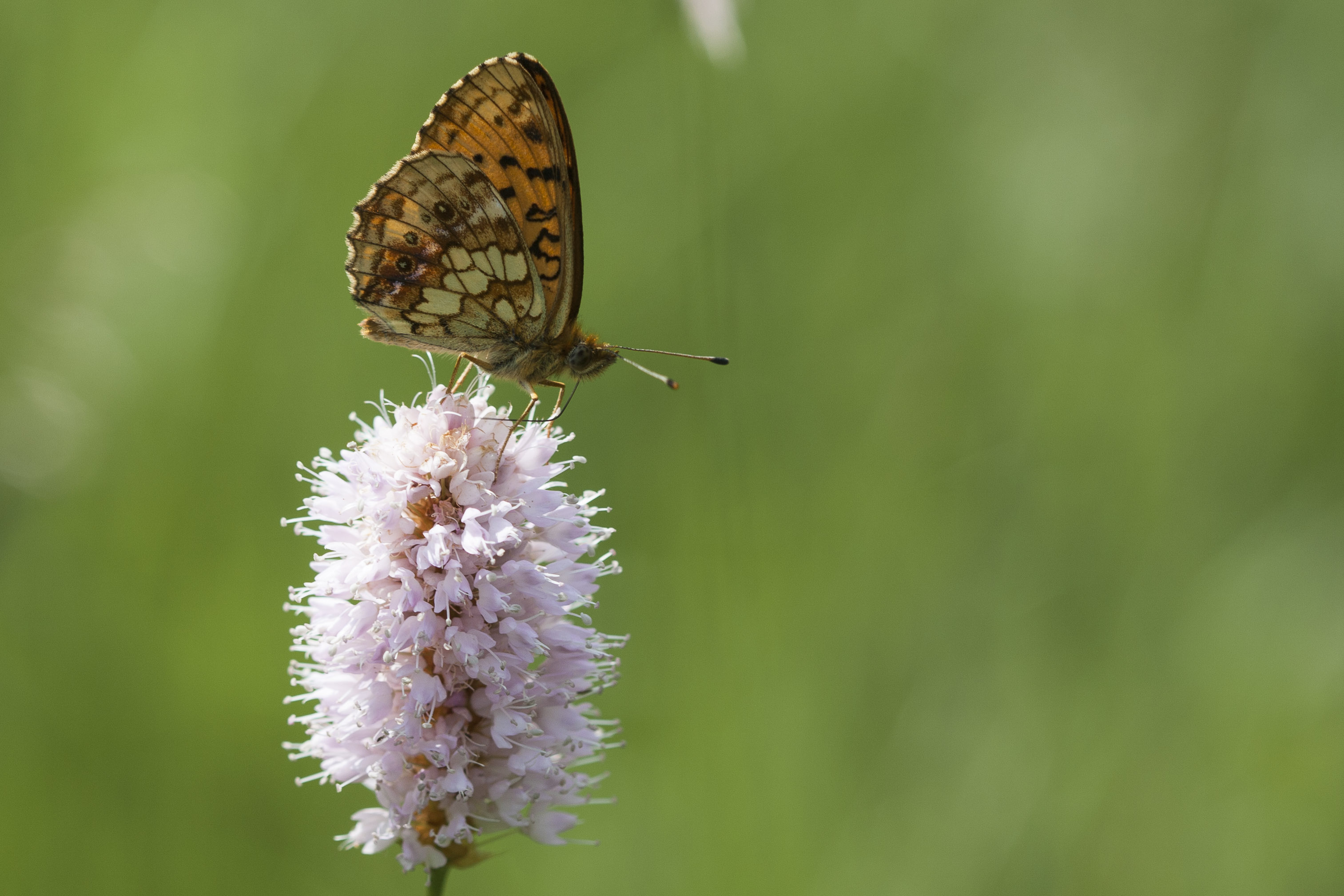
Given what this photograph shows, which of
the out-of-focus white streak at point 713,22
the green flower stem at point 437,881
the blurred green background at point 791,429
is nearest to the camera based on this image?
the green flower stem at point 437,881

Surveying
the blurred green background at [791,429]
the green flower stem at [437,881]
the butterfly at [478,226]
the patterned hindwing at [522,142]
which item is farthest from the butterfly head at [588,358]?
the green flower stem at [437,881]

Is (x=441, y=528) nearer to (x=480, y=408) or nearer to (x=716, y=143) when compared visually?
A: (x=480, y=408)

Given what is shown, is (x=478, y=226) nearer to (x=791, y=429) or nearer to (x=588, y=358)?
(x=588, y=358)

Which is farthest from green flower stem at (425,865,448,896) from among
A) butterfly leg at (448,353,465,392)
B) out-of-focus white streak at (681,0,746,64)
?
out-of-focus white streak at (681,0,746,64)

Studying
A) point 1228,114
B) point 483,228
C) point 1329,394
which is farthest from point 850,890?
point 1228,114

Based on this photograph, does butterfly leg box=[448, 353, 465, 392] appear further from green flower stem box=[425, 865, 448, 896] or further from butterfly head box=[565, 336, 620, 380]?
green flower stem box=[425, 865, 448, 896]

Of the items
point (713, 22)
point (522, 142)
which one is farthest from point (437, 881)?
point (713, 22)

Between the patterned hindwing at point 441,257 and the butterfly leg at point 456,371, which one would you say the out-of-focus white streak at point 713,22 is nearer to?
the patterned hindwing at point 441,257
